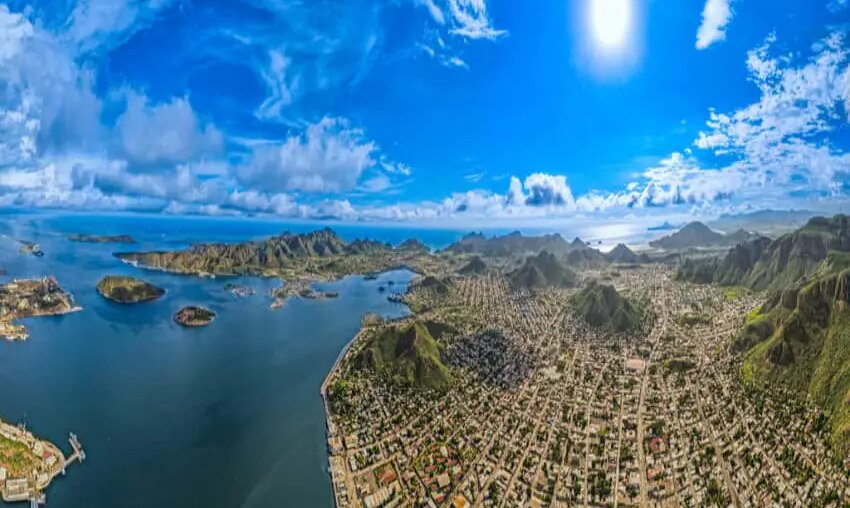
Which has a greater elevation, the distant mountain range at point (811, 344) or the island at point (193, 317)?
the distant mountain range at point (811, 344)

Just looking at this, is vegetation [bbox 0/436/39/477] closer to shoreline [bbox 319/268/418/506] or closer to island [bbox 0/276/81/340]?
shoreline [bbox 319/268/418/506]

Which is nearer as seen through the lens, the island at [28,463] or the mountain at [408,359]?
the island at [28,463]

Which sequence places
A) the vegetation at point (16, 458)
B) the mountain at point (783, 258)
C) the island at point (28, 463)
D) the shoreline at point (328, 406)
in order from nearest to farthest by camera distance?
the island at point (28, 463)
the vegetation at point (16, 458)
the shoreline at point (328, 406)
the mountain at point (783, 258)

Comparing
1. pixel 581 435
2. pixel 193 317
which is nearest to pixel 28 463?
pixel 581 435

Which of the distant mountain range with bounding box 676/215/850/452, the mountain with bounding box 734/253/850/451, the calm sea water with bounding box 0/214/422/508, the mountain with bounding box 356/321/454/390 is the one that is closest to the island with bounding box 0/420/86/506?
the calm sea water with bounding box 0/214/422/508

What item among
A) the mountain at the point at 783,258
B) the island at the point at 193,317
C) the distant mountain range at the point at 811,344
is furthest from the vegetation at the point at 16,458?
the mountain at the point at 783,258

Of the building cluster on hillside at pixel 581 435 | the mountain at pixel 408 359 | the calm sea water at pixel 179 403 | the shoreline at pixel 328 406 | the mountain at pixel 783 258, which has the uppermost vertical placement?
the mountain at pixel 783 258

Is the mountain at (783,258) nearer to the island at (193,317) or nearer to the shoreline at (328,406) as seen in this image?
the shoreline at (328,406)
